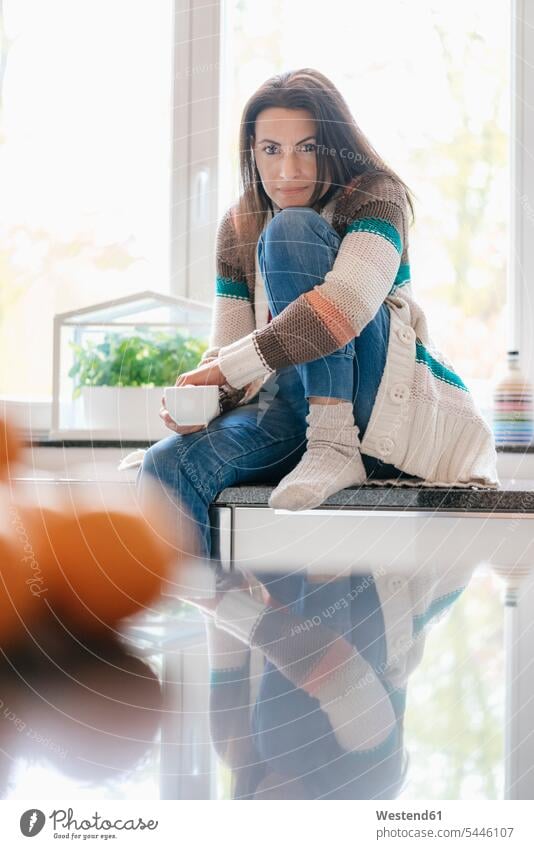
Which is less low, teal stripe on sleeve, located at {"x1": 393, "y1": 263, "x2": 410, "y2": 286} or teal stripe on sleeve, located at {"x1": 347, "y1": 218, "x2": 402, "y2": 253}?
teal stripe on sleeve, located at {"x1": 347, "y1": 218, "x2": 402, "y2": 253}

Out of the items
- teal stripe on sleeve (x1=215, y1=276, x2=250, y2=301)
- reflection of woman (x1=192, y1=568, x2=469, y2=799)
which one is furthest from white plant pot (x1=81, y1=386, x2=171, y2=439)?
reflection of woman (x1=192, y1=568, x2=469, y2=799)

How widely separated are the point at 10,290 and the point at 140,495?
88cm

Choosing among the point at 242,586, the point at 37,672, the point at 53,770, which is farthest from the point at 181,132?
the point at 53,770

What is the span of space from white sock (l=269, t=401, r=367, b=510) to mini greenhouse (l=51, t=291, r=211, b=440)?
57cm

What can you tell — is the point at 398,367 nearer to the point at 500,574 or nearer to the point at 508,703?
the point at 500,574

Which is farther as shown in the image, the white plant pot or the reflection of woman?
the white plant pot

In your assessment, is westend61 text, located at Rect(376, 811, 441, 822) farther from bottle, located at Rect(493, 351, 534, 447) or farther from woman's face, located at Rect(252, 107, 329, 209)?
bottle, located at Rect(493, 351, 534, 447)

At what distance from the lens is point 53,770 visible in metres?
0.37

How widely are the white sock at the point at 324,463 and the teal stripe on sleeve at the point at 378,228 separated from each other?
0.17 meters

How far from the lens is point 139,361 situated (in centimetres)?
146

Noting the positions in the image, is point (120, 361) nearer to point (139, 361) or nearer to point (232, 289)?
point (139, 361)

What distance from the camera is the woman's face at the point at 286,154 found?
989mm

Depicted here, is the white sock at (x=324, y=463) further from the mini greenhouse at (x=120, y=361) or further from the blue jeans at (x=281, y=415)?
the mini greenhouse at (x=120, y=361)

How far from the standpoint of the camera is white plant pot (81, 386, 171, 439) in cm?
147
